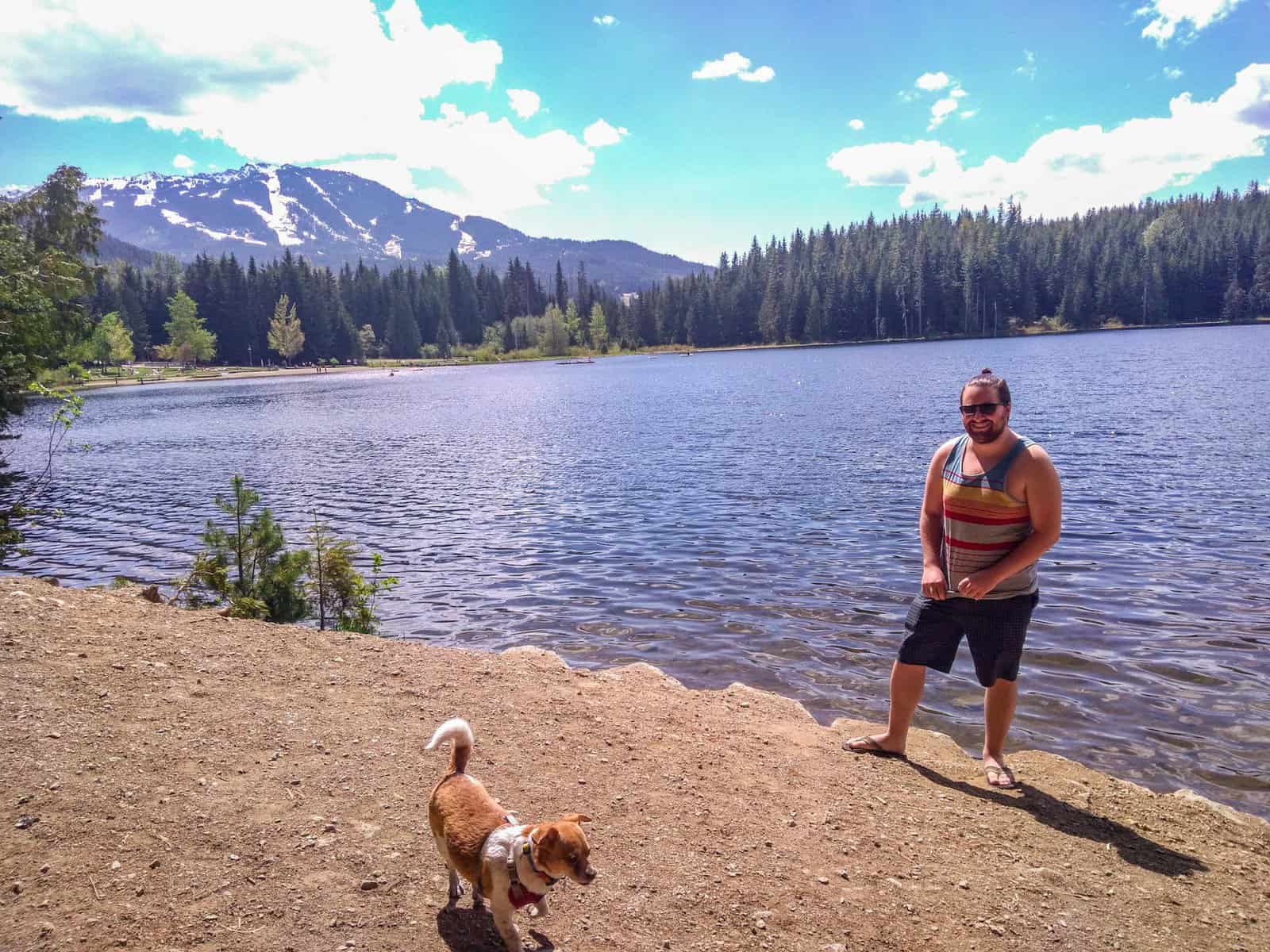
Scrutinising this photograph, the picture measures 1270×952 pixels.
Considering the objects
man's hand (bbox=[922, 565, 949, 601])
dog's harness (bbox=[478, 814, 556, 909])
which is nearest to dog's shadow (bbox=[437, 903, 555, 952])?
dog's harness (bbox=[478, 814, 556, 909])

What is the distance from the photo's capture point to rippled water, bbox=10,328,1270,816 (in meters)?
8.73

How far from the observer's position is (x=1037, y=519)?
5191 mm

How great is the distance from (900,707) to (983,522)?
67.4 inches

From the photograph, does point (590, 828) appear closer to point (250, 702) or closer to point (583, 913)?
point (583, 913)

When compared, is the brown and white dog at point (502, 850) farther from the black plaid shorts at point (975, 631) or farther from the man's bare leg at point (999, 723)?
the man's bare leg at point (999, 723)

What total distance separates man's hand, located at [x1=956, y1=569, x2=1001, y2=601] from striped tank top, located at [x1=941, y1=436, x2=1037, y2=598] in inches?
5.1

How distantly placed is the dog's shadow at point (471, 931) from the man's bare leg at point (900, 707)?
3.40 meters

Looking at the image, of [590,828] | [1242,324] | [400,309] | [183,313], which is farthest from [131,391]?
[1242,324]

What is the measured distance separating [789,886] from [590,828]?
1.22 m

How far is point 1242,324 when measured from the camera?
14400 cm

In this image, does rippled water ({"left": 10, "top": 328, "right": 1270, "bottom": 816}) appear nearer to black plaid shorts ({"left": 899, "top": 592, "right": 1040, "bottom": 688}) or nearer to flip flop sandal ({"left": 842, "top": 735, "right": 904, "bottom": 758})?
flip flop sandal ({"left": 842, "top": 735, "right": 904, "bottom": 758})

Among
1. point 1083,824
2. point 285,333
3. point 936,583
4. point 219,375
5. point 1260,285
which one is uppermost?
point 1260,285

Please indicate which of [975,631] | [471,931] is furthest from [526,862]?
[975,631]

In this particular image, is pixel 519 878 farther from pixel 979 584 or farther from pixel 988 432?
pixel 988 432
